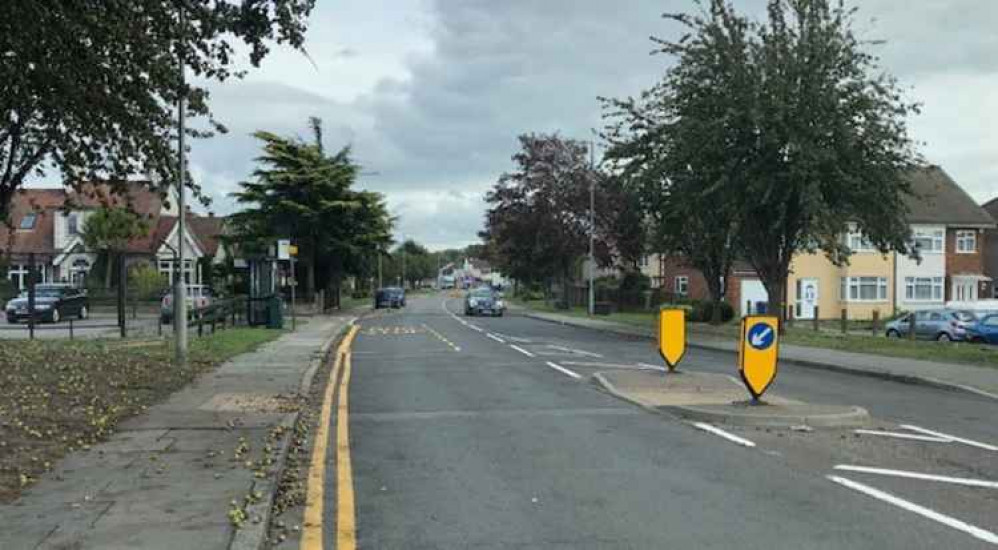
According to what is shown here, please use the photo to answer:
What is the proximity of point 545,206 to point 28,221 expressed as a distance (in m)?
34.4

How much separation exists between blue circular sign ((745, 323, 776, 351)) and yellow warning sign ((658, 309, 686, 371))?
3.93m

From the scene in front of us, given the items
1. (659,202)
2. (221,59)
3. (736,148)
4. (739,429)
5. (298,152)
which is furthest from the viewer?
(298,152)

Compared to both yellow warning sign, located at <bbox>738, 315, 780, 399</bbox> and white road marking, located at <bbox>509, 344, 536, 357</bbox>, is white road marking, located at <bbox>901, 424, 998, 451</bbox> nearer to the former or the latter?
yellow warning sign, located at <bbox>738, 315, 780, 399</bbox>

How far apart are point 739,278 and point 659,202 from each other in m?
23.6

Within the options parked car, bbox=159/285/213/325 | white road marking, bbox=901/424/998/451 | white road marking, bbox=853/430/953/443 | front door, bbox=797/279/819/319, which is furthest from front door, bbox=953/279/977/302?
white road marking, bbox=853/430/953/443

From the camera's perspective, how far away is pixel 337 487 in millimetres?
8273

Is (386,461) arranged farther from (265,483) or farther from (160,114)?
(160,114)

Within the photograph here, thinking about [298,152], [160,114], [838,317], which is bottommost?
[838,317]

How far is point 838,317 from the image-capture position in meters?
55.7

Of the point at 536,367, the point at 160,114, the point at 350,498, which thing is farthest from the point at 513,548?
the point at 536,367

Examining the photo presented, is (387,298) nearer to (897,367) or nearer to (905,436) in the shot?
(897,367)

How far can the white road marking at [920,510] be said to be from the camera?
6691 millimetres

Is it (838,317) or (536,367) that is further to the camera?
(838,317)

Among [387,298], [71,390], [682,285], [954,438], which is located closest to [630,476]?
[954,438]
